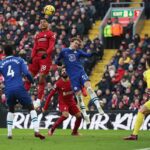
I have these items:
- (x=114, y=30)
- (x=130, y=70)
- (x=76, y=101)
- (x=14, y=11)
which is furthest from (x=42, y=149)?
(x=14, y=11)

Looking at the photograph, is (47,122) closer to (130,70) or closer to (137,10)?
(130,70)

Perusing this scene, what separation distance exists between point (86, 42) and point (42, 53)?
41.7 feet

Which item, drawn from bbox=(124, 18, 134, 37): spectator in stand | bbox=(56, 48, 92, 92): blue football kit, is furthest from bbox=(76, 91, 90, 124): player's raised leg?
bbox=(124, 18, 134, 37): spectator in stand

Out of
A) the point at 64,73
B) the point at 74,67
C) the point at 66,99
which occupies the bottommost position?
the point at 66,99

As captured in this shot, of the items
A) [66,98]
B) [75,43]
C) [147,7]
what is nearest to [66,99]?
[66,98]

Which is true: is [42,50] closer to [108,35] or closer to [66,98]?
[66,98]

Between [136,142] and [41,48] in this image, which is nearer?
[136,142]

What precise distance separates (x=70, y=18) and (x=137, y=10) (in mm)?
3135

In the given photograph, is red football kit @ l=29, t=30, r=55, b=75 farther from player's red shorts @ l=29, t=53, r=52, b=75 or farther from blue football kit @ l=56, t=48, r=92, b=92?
blue football kit @ l=56, t=48, r=92, b=92

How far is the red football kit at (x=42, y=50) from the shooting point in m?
23.9

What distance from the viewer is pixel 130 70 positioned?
108 feet

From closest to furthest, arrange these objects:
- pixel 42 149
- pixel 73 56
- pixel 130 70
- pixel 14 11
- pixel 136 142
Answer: pixel 42 149 → pixel 136 142 → pixel 73 56 → pixel 130 70 → pixel 14 11

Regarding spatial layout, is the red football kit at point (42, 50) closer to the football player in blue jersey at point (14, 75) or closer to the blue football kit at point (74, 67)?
the blue football kit at point (74, 67)

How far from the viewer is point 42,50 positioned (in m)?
24.2
